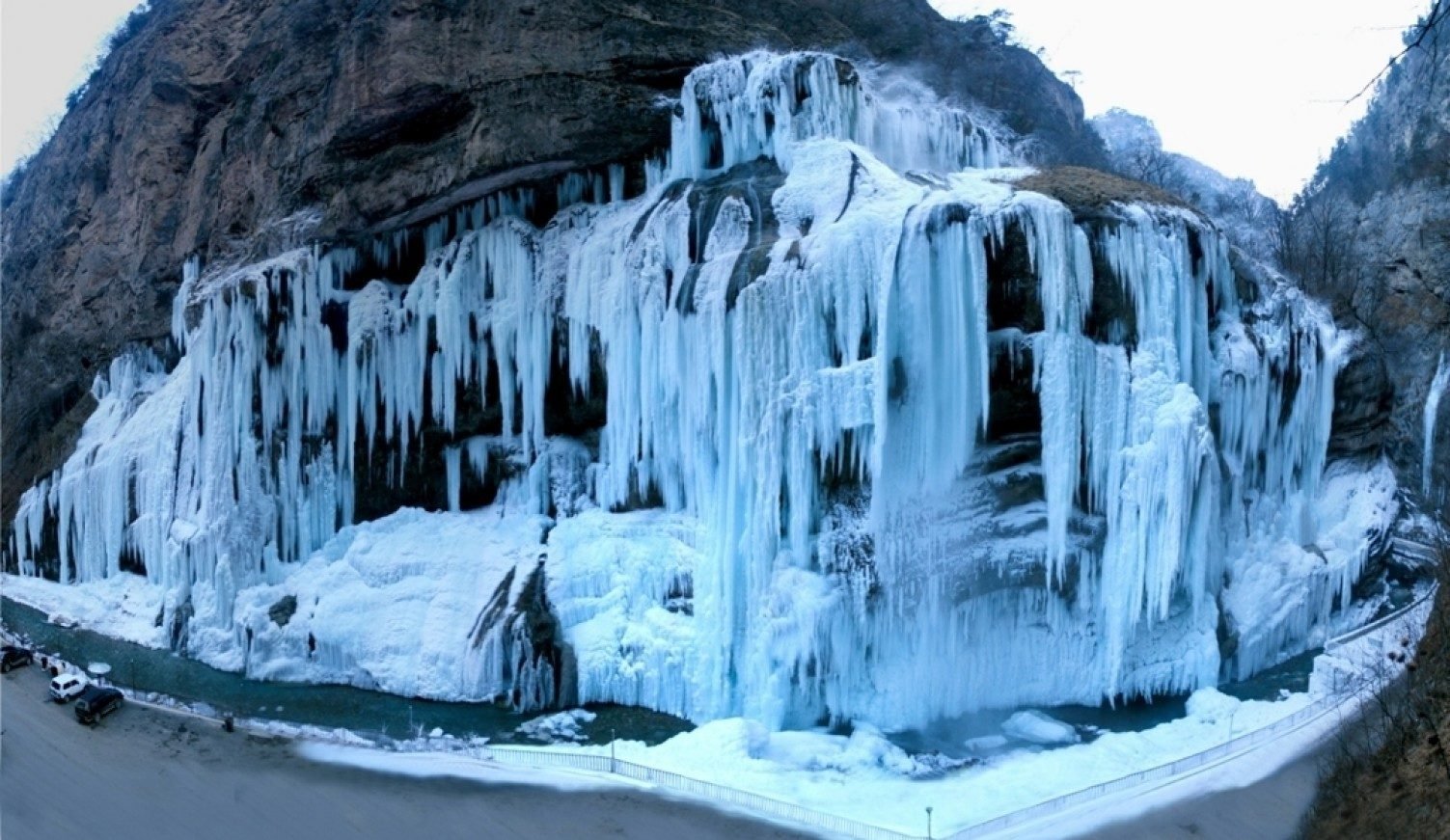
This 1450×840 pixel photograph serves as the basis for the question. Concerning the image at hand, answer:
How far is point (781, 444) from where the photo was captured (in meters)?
15.9

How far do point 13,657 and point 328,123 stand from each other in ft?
38.8

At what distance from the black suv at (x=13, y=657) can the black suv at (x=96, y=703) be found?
9.69ft

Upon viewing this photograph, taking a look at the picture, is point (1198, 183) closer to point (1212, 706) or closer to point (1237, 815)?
point (1212, 706)

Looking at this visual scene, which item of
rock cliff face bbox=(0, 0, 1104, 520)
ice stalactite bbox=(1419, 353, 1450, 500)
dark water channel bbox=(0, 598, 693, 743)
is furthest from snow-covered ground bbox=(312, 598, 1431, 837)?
rock cliff face bbox=(0, 0, 1104, 520)

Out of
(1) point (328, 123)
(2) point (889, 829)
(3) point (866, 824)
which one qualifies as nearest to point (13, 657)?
(1) point (328, 123)

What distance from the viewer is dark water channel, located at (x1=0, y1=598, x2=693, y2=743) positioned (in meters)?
16.5

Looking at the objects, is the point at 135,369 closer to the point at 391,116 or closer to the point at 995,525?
the point at 391,116

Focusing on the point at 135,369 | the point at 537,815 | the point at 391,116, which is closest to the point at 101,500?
the point at 135,369

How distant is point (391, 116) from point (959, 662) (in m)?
15.0

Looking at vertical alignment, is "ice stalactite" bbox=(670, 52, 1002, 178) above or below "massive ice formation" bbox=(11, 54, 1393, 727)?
above

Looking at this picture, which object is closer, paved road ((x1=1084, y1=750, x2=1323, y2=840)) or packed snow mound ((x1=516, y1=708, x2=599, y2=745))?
paved road ((x1=1084, y1=750, x2=1323, y2=840))

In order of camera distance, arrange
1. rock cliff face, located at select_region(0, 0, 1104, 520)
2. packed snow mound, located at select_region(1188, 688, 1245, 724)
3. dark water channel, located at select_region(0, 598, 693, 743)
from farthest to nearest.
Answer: rock cliff face, located at select_region(0, 0, 1104, 520), dark water channel, located at select_region(0, 598, 693, 743), packed snow mound, located at select_region(1188, 688, 1245, 724)

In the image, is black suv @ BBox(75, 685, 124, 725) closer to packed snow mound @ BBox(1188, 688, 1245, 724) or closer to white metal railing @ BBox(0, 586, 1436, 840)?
white metal railing @ BBox(0, 586, 1436, 840)

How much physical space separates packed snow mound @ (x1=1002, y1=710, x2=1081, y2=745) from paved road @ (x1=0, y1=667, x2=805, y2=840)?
15.7 feet
